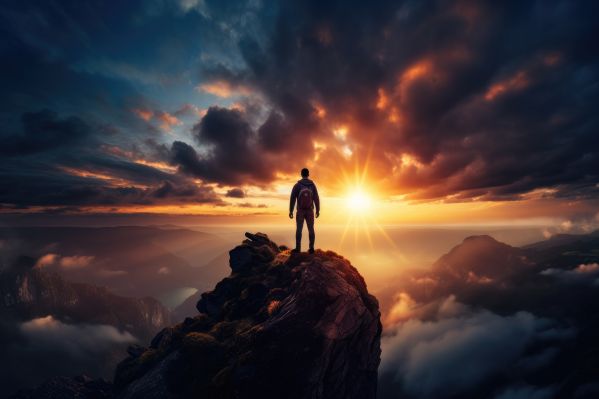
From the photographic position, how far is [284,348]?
559 inches

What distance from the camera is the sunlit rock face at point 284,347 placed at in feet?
45.5

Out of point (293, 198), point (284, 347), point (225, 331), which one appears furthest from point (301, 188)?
point (225, 331)

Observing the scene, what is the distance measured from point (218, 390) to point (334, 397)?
7337 millimetres

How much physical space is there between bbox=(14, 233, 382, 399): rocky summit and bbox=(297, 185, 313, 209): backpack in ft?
14.7

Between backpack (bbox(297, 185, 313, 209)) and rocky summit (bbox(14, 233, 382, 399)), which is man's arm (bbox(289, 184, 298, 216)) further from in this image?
rocky summit (bbox(14, 233, 382, 399))

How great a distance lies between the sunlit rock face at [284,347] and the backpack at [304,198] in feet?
14.1

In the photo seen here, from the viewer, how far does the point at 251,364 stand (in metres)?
14.1

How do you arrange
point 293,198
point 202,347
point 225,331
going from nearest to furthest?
point 202,347, point 293,198, point 225,331

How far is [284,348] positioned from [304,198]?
33.0 ft

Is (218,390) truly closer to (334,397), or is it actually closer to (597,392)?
(334,397)

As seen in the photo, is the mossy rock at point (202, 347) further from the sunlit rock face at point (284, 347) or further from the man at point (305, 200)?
the man at point (305, 200)

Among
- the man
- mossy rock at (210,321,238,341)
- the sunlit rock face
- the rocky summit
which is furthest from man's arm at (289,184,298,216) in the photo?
mossy rock at (210,321,238,341)

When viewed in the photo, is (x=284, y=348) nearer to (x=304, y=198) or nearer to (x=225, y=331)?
(x=225, y=331)

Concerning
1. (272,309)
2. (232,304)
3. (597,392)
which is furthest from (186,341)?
(597,392)
